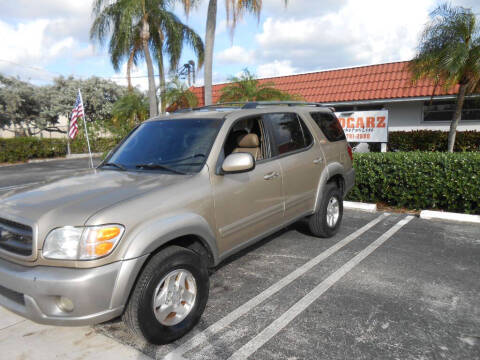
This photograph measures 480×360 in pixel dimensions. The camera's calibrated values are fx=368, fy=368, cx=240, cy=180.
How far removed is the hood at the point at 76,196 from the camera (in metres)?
2.58

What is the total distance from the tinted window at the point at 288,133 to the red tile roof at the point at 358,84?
36.5ft

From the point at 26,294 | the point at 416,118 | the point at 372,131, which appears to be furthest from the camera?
the point at 416,118

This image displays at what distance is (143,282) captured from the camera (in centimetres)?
266

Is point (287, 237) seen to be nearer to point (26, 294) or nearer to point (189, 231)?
point (189, 231)

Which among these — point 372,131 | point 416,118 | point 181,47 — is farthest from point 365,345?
point 181,47

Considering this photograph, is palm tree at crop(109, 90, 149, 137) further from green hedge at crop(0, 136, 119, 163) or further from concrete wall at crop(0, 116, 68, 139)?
concrete wall at crop(0, 116, 68, 139)

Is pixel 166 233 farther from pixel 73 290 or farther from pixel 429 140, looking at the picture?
pixel 429 140

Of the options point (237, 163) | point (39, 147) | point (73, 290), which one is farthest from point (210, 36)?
point (39, 147)

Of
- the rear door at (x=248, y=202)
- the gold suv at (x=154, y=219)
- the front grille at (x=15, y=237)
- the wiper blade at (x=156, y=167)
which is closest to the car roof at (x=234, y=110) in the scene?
the gold suv at (x=154, y=219)

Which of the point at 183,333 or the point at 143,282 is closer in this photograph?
the point at 143,282

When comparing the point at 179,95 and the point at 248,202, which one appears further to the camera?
the point at 179,95

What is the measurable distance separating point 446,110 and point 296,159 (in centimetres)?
1346

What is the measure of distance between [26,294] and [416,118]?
53.9 ft

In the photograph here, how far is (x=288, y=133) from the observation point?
457 centimetres
